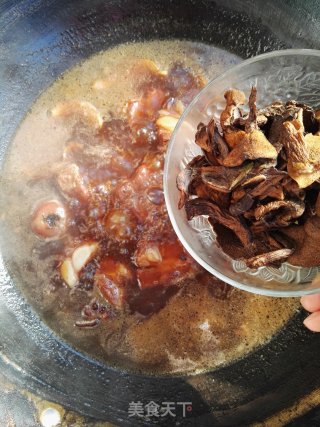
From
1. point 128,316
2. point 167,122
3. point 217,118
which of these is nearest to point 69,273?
point 128,316

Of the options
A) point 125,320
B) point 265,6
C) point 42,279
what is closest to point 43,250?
point 42,279

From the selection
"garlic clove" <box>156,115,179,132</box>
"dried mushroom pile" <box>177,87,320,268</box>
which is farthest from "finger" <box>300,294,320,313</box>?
"garlic clove" <box>156,115,179,132</box>

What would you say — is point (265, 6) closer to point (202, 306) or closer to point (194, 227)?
point (194, 227)

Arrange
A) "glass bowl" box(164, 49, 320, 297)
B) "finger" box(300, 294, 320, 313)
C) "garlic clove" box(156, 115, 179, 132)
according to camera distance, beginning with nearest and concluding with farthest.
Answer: "glass bowl" box(164, 49, 320, 297)
"finger" box(300, 294, 320, 313)
"garlic clove" box(156, 115, 179, 132)

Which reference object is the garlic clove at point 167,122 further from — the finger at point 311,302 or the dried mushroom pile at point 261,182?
the finger at point 311,302

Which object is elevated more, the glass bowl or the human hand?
the glass bowl

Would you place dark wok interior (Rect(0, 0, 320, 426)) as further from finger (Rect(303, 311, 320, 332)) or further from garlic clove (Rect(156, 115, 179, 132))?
garlic clove (Rect(156, 115, 179, 132))
